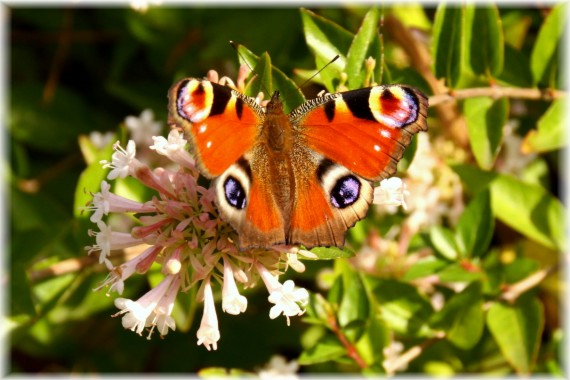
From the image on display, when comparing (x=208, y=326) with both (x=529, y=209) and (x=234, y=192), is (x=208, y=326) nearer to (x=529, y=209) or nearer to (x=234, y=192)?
(x=234, y=192)

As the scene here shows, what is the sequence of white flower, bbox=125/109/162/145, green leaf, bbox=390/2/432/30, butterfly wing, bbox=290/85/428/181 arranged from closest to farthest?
butterfly wing, bbox=290/85/428/181
white flower, bbox=125/109/162/145
green leaf, bbox=390/2/432/30

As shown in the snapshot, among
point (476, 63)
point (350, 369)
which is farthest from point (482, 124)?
point (350, 369)

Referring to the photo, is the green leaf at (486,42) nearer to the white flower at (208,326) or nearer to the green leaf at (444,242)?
the green leaf at (444,242)

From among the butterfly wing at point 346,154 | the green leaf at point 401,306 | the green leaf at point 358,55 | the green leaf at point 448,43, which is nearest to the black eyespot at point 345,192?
the butterfly wing at point 346,154

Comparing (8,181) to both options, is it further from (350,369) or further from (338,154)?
(338,154)

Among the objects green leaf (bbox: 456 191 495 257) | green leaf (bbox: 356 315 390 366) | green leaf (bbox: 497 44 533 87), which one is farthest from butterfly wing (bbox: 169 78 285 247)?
green leaf (bbox: 497 44 533 87)

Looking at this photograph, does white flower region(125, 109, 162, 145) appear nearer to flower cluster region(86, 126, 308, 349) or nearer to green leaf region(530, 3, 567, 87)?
flower cluster region(86, 126, 308, 349)
